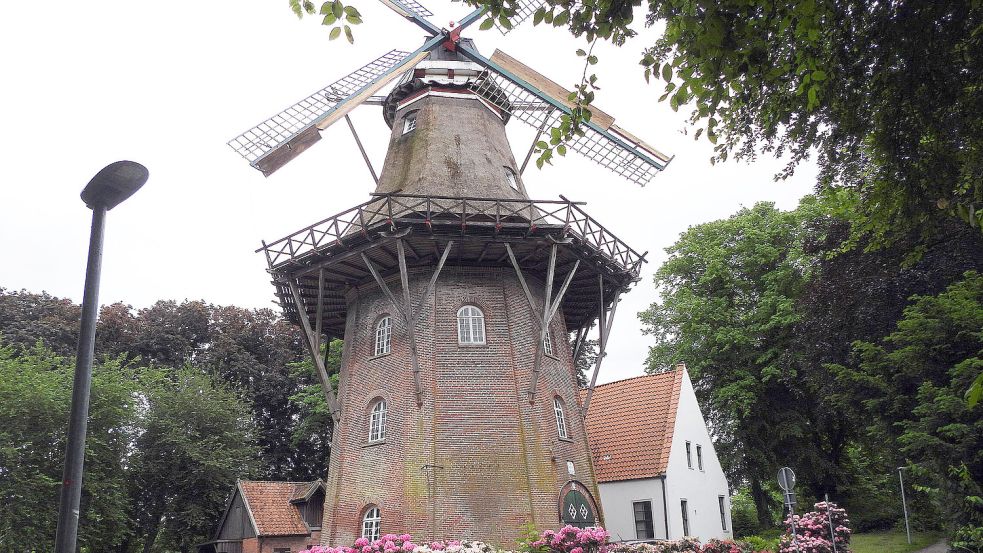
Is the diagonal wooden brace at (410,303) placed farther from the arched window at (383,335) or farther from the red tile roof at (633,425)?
the red tile roof at (633,425)

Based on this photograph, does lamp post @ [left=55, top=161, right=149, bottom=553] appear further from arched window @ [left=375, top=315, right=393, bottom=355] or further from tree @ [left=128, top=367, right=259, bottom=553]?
tree @ [left=128, top=367, right=259, bottom=553]

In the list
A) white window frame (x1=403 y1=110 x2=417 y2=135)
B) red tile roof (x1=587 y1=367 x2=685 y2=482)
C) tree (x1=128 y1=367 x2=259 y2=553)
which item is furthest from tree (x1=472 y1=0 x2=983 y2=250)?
tree (x1=128 y1=367 x2=259 y2=553)

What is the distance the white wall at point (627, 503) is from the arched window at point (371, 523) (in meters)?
7.13

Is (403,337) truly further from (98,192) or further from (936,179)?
(98,192)

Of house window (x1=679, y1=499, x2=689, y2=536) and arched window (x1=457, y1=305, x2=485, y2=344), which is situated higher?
arched window (x1=457, y1=305, x2=485, y2=344)

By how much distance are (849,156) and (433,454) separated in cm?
988

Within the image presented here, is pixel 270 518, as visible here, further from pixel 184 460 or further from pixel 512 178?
pixel 512 178

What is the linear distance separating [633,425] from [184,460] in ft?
55.2

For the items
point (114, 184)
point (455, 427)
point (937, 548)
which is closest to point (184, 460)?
point (455, 427)

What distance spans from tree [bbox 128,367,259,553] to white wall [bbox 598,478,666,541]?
1474 cm

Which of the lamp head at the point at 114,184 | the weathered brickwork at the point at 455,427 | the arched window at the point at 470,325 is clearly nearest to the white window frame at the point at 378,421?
the weathered brickwork at the point at 455,427

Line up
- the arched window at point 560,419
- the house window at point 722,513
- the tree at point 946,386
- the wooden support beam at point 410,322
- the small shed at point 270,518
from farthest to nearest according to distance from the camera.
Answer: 1. the small shed at point 270,518
2. the house window at point 722,513
3. the arched window at point 560,419
4. the wooden support beam at point 410,322
5. the tree at point 946,386

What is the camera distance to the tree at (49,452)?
833 inches

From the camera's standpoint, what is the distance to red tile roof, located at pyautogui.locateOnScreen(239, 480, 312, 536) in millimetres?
25578
